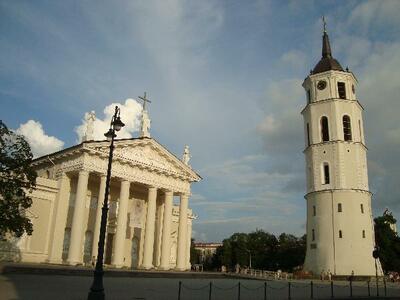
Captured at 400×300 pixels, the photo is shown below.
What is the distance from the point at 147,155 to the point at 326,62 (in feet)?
98.3

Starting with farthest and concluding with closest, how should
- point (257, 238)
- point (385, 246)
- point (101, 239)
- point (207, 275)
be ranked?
point (257, 238) < point (385, 246) < point (207, 275) < point (101, 239)

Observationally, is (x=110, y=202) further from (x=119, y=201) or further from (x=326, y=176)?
(x=326, y=176)

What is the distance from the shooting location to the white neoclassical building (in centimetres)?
3566

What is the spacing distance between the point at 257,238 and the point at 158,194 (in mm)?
65336

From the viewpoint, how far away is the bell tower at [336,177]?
4725 centimetres

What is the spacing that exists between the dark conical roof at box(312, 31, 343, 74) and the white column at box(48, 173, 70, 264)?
36565 millimetres

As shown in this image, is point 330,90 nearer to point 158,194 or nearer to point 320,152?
point 320,152

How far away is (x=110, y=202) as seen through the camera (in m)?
42.2

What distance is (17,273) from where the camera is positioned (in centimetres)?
2522

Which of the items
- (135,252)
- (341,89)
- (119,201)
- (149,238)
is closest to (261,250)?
(341,89)

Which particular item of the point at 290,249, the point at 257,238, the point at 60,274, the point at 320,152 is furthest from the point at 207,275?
the point at 257,238

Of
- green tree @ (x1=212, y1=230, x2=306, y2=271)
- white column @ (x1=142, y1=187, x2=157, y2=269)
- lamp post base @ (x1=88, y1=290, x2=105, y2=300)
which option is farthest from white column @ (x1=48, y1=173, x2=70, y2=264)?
green tree @ (x1=212, y1=230, x2=306, y2=271)

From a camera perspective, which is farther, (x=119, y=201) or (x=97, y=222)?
(x=119, y=201)

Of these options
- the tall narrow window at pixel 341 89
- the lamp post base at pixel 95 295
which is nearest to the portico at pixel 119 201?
the lamp post base at pixel 95 295
